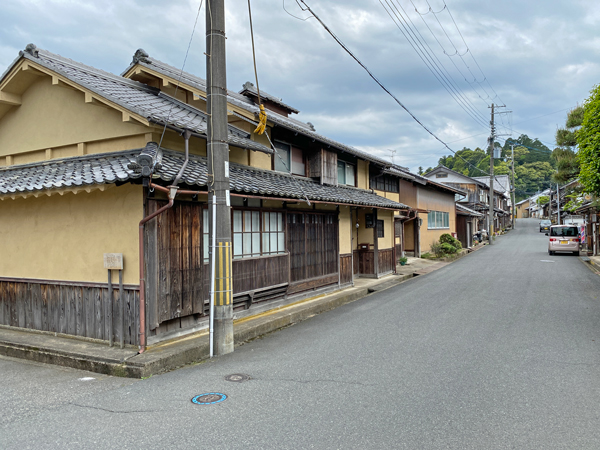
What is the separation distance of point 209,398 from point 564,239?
27.1 meters

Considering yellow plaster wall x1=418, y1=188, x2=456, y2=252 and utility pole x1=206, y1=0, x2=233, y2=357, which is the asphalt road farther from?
yellow plaster wall x1=418, y1=188, x2=456, y2=252

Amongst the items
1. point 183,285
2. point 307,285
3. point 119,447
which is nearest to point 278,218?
point 307,285

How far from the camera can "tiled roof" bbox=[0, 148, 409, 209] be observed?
6.21m

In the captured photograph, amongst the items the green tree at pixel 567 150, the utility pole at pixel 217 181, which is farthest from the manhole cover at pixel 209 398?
Result: the green tree at pixel 567 150

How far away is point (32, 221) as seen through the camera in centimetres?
796

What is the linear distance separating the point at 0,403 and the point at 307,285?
7.85 meters

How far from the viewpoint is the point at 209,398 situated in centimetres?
487

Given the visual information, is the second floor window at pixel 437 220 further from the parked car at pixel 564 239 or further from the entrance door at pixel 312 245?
the entrance door at pixel 312 245

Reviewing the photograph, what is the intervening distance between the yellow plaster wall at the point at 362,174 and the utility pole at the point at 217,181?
10271mm

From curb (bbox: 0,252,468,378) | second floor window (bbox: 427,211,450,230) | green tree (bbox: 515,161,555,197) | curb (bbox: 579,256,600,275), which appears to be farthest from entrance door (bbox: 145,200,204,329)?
green tree (bbox: 515,161,555,197)

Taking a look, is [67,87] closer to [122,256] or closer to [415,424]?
[122,256]

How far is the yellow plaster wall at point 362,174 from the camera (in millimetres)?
16344

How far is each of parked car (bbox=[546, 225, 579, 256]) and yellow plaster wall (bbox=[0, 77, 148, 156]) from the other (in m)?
26.7

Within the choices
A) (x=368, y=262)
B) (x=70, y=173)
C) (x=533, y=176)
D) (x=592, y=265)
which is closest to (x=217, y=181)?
(x=70, y=173)
